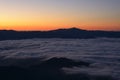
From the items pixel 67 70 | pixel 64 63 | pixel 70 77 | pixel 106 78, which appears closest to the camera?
pixel 106 78

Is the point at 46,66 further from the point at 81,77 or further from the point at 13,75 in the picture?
the point at 81,77

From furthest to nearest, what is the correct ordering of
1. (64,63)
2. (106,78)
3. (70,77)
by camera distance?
(64,63) → (70,77) → (106,78)

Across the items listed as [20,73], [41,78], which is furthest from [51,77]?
[20,73]

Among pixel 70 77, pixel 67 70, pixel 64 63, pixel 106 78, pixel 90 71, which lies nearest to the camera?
pixel 106 78

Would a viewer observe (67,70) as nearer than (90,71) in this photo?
No

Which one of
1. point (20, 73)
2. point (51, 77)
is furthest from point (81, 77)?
point (20, 73)

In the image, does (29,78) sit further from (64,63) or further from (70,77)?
(64,63)
